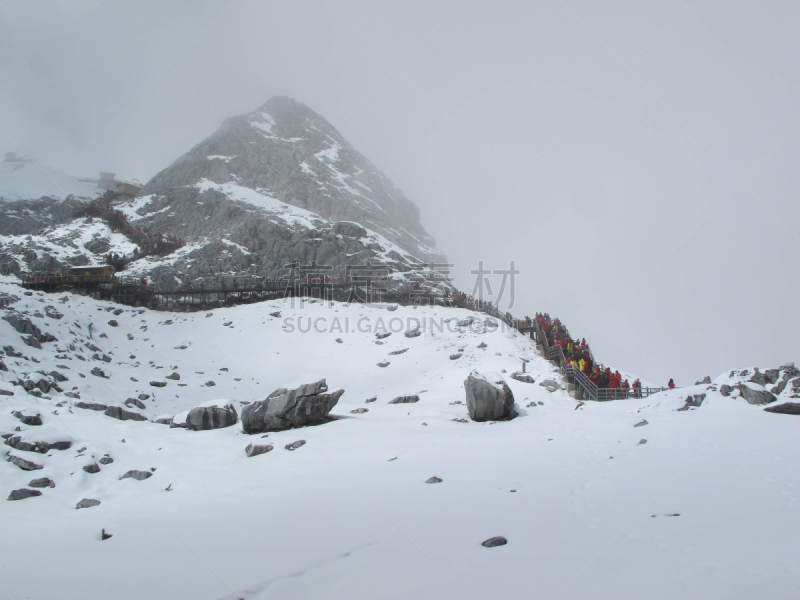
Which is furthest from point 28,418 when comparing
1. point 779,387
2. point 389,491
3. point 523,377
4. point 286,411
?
point 779,387

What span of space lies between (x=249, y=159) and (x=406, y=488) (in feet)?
240

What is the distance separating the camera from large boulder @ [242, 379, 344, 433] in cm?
1402

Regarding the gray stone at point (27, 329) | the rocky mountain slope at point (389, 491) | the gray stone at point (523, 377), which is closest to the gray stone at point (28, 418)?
the rocky mountain slope at point (389, 491)

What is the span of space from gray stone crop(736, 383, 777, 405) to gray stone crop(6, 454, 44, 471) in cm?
2069

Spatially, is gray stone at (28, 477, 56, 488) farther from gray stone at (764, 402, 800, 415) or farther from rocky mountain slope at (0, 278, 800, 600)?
gray stone at (764, 402, 800, 415)

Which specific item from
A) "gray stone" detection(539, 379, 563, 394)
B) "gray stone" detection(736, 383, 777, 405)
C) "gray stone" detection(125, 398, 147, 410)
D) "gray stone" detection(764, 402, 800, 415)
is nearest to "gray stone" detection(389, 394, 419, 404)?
"gray stone" detection(539, 379, 563, 394)

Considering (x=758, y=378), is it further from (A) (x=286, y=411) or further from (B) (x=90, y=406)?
(B) (x=90, y=406)

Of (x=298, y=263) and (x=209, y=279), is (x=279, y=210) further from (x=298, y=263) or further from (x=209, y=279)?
(x=209, y=279)

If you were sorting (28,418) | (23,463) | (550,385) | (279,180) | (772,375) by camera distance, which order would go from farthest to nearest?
1. (279,180)
2. (550,385)
3. (772,375)
4. (28,418)
5. (23,463)

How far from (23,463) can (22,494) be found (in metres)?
1.66

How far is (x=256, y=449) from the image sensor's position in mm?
11609

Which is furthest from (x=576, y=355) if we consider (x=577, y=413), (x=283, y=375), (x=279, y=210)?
(x=279, y=210)

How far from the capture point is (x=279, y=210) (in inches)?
2234

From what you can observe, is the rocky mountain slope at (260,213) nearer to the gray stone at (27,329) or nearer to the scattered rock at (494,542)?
the gray stone at (27,329)
